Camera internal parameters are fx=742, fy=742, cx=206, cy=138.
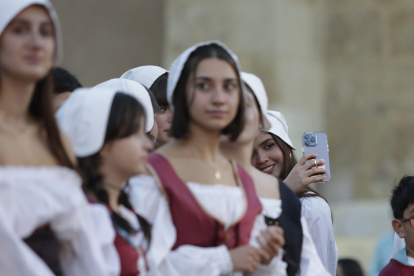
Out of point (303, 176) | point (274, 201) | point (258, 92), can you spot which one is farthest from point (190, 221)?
point (303, 176)

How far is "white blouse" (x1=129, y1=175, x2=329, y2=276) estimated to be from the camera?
2834 mm

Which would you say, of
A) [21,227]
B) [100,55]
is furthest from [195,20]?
[21,227]

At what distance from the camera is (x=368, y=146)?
7.73 m

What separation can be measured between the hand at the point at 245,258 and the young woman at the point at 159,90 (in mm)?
1315

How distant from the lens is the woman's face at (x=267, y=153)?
14.6 ft

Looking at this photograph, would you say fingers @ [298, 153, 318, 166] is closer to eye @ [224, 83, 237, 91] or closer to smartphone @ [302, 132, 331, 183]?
smartphone @ [302, 132, 331, 183]

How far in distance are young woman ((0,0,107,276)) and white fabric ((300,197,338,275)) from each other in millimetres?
1869

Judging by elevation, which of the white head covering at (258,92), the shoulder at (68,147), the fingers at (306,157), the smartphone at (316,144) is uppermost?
the white head covering at (258,92)

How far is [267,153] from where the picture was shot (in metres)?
4.48

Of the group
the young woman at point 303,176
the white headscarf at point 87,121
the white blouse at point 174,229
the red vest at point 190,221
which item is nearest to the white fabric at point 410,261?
the young woman at point 303,176

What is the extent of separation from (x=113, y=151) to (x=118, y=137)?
0.06 metres

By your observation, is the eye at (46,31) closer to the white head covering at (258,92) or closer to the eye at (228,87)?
the eye at (228,87)

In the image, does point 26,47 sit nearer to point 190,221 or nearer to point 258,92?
point 190,221

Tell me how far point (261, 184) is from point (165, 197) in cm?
63
